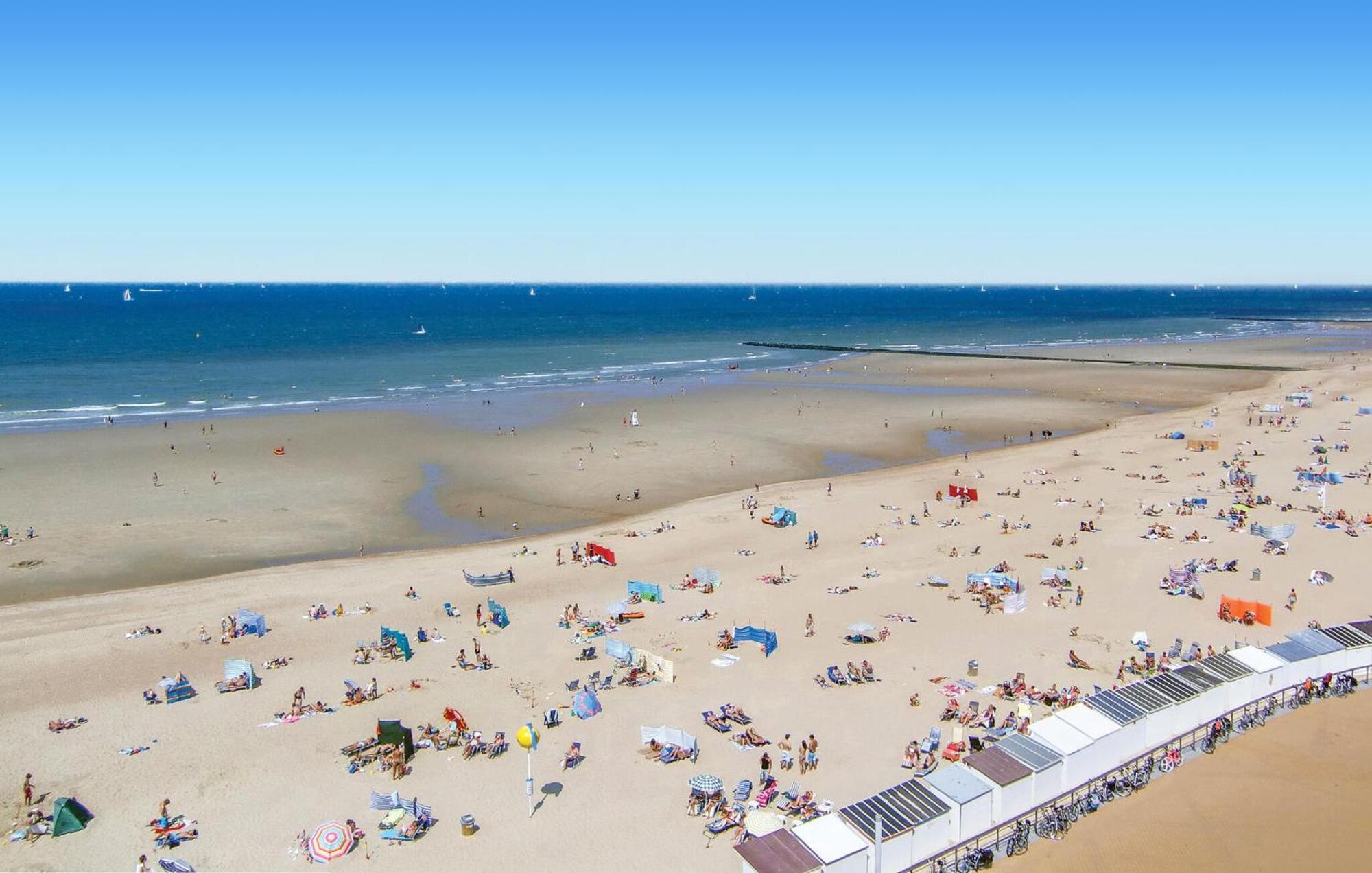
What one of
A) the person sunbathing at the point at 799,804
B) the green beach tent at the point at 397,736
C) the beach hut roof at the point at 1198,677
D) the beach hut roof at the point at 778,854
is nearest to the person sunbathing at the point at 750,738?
the person sunbathing at the point at 799,804

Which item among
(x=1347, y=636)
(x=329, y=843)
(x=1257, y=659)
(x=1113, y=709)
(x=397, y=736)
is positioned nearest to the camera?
(x=329, y=843)

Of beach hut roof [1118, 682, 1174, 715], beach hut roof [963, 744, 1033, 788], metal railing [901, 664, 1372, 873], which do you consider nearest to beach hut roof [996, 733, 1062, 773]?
beach hut roof [963, 744, 1033, 788]

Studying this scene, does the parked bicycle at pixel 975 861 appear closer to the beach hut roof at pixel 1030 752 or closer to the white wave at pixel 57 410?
the beach hut roof at pixel 1030 752

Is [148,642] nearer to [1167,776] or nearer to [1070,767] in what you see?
[1070,767]

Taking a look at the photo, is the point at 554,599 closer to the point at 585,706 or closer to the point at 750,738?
the point at 585,706

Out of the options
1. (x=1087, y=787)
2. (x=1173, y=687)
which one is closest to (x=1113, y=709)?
(x=1087, y=787)

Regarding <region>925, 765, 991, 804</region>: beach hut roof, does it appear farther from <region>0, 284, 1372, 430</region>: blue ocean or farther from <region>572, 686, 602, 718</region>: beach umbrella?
<region>0, 284, 1372, 430</region>: blue ocean
